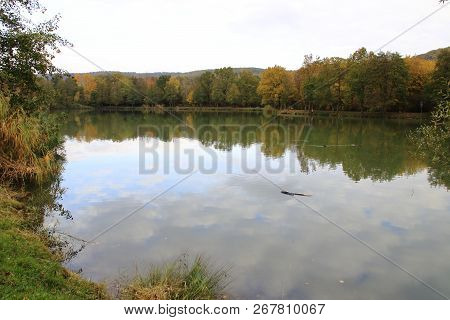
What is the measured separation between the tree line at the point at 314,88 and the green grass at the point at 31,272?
27.8 meters

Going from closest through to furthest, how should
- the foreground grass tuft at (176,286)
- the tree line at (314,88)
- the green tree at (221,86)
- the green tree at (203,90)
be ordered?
the foreground grass tuft at (176,286)
the tree line at (314,88)
the green tree at (221,86)
the green tree at (203,90)

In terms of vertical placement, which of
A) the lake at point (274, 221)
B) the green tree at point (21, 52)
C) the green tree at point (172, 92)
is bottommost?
the lake at point (274, 221)

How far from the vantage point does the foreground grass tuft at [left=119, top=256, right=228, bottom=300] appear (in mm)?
7071

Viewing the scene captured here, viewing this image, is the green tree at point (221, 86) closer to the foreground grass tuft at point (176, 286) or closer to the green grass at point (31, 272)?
the green grass at point (31, 272)

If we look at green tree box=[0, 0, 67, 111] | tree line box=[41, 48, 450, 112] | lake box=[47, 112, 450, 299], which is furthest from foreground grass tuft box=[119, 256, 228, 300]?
tree line box=[41, 48, 450, 112]

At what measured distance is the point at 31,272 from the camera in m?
6.70

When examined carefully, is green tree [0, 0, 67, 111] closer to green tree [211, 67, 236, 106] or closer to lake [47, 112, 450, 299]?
lake [47, 112, 450, 299]

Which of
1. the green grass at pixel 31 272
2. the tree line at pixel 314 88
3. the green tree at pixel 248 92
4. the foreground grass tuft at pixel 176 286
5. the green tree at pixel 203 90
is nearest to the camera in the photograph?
the green grass at pixel 31 272

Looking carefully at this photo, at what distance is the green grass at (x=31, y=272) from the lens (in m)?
5.93

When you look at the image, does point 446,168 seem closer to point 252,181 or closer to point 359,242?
point 252,181

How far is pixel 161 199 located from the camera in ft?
48.7

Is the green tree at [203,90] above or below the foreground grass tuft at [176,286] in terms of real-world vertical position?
above

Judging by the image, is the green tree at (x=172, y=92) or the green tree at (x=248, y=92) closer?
the green tree at (x=248, y=92)

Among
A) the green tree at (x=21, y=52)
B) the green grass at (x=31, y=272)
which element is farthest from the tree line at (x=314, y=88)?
the green grass at (x=31, y=272)
